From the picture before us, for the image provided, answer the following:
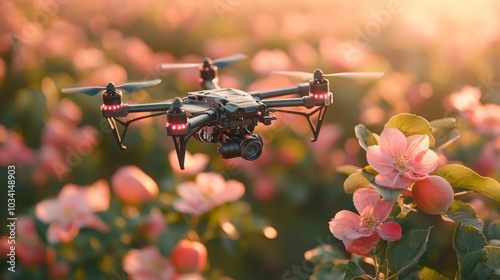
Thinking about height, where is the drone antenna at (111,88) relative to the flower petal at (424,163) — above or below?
above

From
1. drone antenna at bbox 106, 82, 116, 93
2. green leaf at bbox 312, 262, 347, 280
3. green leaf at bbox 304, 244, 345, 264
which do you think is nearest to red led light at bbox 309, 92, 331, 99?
drone antenna at bbox 106, 82, 116, 93

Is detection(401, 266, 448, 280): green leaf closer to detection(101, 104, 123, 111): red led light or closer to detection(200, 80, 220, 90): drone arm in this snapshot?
detection(200, 80, 220, 90): drone arm

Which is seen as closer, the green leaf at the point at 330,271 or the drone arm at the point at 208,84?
the drone arm at the point at 208,84

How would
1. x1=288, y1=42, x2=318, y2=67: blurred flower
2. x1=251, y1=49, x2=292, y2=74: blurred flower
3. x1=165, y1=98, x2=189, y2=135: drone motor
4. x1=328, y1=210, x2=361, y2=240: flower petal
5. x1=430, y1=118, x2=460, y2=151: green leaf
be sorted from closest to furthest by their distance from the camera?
x1=165, y1=98, x2=189, y2=135: drone motor
x1=328, y1=210, x2=361, y2=240: flower petal
x1=430, y1=118, x2=460, y2=151: green leaf
x1=251, y1=49, x2=292, y2=74: blurred flower
x1=288, y1=42, x2=318, y2=67: blurred flower

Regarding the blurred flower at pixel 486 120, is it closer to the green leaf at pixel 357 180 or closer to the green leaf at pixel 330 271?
the green leaf at pixel 330 271

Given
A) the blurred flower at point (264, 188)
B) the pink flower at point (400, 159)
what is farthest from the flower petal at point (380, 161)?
the blurred flower at point (264, 188)

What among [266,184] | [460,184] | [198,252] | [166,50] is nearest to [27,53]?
[166,50]
